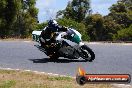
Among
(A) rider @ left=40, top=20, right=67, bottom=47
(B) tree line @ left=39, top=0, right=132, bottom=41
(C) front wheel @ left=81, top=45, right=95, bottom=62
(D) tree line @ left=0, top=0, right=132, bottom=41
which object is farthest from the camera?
(B) tree line @ left=39, top=0, right=132, bottom=41

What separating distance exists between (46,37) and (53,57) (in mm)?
712

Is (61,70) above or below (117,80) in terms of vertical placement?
below

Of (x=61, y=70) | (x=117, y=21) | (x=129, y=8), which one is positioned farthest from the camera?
(x=129, y=8)

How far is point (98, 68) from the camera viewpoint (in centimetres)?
1242

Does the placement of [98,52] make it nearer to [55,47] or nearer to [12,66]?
[55,47]

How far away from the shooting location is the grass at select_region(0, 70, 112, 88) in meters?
9.08

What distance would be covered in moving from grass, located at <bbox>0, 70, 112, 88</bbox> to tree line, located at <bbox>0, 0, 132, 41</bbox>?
72.4 feet

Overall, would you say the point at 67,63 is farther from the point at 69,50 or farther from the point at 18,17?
the point at 18,17

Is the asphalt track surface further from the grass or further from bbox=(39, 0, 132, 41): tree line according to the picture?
bbox=(39, 0, 132, 41): tree line

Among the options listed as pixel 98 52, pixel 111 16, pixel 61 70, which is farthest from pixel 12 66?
pixel 111 16

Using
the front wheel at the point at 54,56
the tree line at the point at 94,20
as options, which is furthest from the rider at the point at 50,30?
the tree line at the point at 94,20

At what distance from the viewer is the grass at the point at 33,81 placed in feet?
29.8

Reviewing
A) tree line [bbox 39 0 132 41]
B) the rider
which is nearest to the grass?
the rider

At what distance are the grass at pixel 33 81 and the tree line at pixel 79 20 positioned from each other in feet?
72.4
